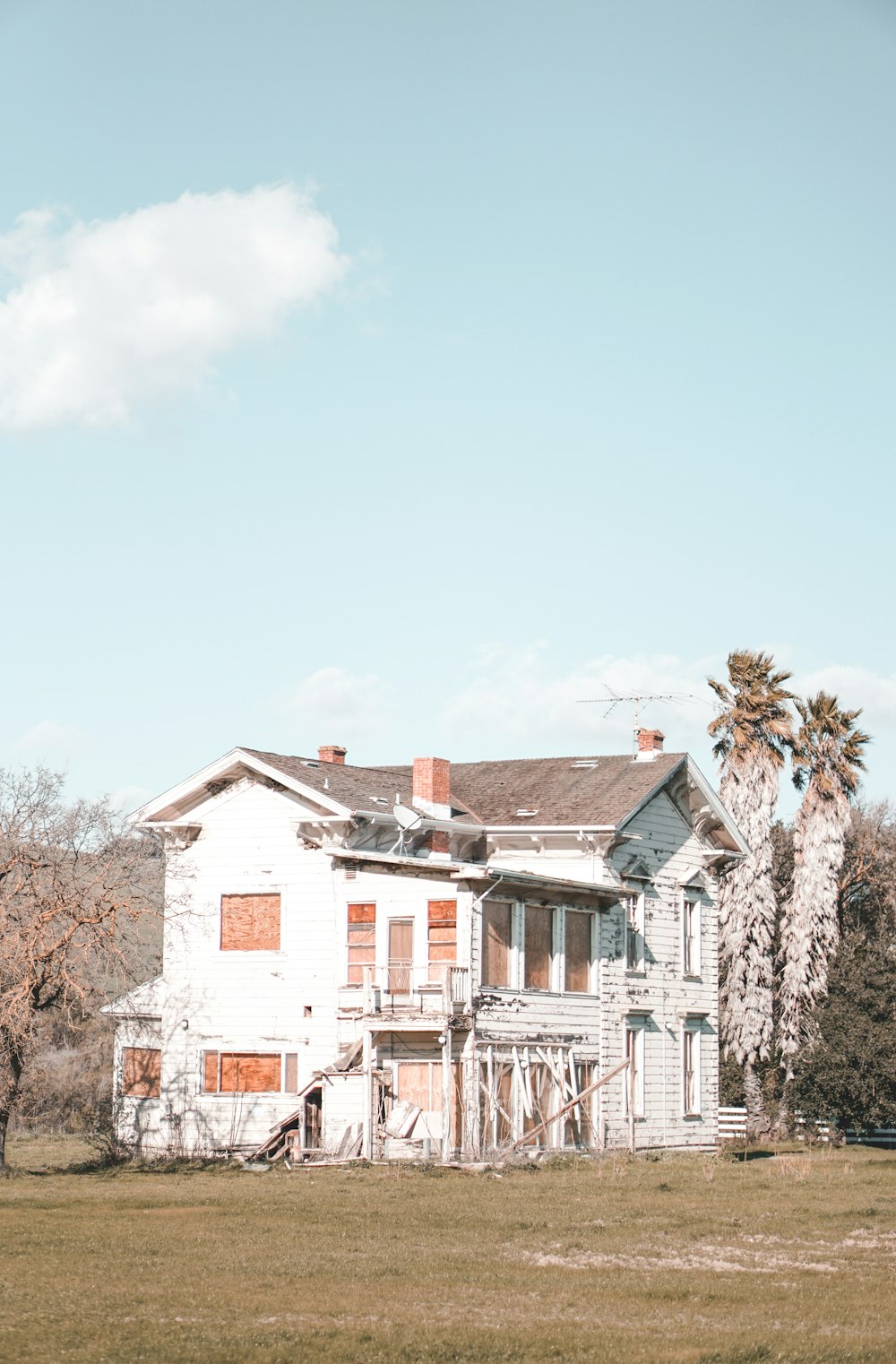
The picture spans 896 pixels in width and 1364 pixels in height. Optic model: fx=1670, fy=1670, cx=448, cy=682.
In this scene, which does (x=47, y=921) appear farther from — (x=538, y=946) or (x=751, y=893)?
(x=751, y=893)

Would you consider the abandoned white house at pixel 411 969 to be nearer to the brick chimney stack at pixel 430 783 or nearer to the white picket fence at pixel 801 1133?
the brick chimney stack at pixel 430 783

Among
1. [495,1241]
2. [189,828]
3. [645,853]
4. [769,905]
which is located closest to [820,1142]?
[769,905]

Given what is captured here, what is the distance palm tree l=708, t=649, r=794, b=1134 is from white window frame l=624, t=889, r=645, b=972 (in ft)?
28.0

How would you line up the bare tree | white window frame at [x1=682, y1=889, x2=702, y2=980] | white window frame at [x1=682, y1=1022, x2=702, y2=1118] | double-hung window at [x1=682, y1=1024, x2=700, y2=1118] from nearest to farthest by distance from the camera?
the bare tree, white window frame at [x1=682, y1=1022, x2=702, y2=1118], double-hung window at [x1=682, y1=1024, x2=700, y2=1118], white window frame at [x1=682, y1=889, x2=702, y2=980]

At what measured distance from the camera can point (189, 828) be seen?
40.3 meters

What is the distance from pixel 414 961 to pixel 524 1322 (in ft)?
71.3

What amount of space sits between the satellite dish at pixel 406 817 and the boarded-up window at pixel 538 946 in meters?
3.28

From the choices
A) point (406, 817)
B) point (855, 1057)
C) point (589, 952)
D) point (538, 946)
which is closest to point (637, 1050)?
point (589, 952)

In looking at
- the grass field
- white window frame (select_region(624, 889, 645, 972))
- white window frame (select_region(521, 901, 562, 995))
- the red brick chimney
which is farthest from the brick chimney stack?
the grass field

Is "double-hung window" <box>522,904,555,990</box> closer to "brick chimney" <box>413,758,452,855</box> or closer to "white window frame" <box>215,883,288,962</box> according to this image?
"brick chimney" <box>413,758,452,855</box>

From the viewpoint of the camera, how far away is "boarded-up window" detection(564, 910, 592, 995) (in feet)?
130

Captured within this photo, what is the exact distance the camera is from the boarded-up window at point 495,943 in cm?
3681

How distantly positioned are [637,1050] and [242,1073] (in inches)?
395

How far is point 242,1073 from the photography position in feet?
126
